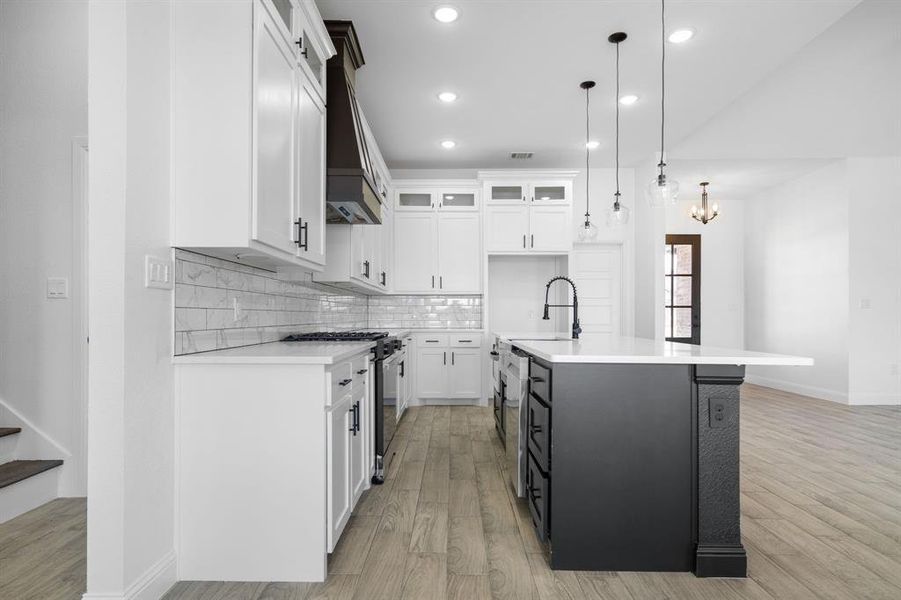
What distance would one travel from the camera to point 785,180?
21.3ft

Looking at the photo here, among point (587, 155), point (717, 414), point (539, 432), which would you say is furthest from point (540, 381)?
point (587, 155)

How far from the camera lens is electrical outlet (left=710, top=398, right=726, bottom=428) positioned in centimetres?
194

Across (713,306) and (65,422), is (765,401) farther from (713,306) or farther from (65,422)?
(65,422)

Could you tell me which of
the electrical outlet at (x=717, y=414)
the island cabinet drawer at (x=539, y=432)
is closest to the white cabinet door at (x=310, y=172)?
the island cabinet drawer at (x=539, y=432)

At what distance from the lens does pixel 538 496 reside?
2.20 meters

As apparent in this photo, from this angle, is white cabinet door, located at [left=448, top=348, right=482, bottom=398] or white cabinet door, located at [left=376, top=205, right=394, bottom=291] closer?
white cabinet door, located at [left=376, top=205, right=394, bottom=291]

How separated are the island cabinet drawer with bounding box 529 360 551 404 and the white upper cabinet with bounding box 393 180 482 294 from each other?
129 inches

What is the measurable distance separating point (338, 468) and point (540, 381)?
99cm

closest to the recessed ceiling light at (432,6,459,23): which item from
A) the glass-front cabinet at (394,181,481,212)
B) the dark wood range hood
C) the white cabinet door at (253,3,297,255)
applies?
the dark wood range hood

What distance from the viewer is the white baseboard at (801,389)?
569cm

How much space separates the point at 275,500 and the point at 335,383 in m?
0.50

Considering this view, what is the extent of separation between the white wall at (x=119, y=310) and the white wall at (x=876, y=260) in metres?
6.98

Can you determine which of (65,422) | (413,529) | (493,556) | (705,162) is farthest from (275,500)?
(705,162)

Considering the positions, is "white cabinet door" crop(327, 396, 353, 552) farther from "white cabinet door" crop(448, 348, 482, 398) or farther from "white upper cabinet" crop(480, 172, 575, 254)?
"white upper cabinet" crop(480, 172, 575, 254)
